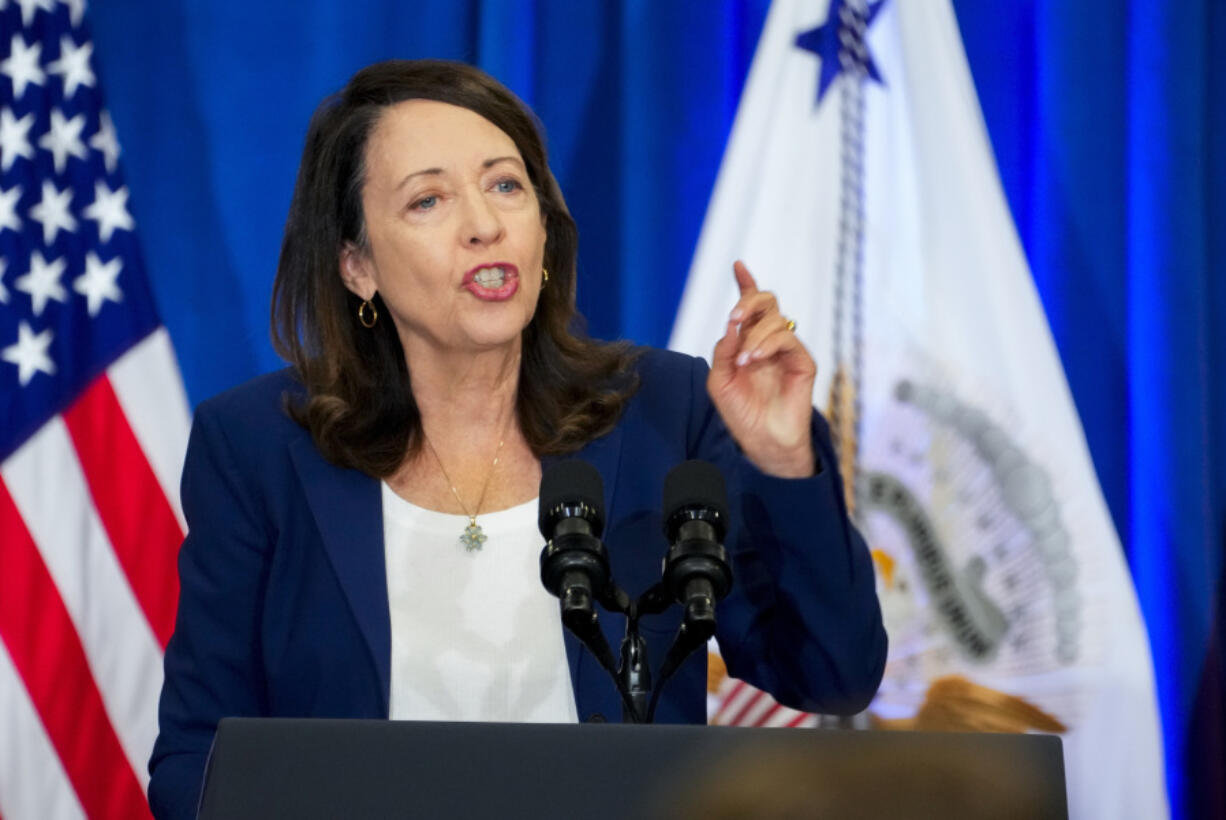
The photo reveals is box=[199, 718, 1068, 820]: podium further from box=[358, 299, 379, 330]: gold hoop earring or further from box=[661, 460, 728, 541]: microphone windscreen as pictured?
box=[358, 299, 379, 330]: gold hoop earring

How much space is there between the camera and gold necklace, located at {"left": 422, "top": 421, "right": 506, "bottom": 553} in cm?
180

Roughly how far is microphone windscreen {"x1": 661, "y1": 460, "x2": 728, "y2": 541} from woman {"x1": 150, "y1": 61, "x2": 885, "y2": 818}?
0.34 meters

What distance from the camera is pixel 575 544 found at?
1084 millimetres

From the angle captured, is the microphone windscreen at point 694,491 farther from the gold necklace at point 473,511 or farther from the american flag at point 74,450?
the american flag at point 74,450

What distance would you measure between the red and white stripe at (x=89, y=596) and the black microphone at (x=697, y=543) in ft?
5.64

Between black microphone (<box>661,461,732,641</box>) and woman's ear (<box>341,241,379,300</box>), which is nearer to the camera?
black microphone (<box>661,461,732,641</box>)

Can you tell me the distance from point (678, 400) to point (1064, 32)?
1431 millimetres

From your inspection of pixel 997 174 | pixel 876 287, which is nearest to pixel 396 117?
pixel 876 287

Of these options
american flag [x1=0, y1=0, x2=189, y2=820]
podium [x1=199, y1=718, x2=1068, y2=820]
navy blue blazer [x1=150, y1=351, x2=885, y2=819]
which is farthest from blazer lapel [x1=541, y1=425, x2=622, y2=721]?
american flag [x1=0, y1=0, x2=189, y2=820]

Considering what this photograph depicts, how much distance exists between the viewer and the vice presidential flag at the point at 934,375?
2627 millimetres

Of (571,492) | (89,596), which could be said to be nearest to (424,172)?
(571,492)

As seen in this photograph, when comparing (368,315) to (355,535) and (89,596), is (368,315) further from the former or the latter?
(89,596)

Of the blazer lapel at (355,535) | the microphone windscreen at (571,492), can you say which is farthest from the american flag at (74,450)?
the microphone windscreen at (571,492)

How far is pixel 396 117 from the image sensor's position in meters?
1.89
